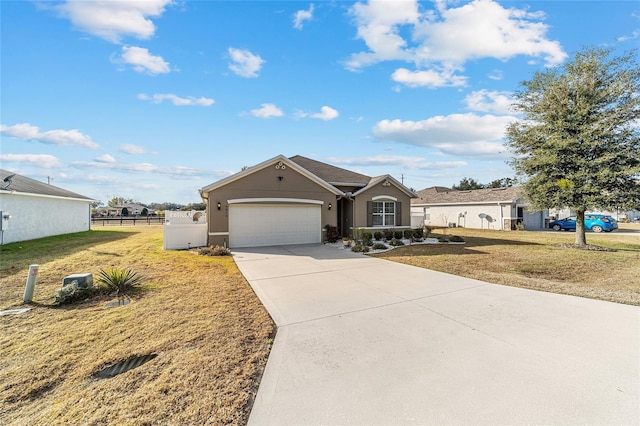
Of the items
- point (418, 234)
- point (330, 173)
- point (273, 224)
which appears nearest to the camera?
point (273, 224)

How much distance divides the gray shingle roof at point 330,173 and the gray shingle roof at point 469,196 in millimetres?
10198

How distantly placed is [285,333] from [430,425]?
2.42 m

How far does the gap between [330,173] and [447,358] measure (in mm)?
16219

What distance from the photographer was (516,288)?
669cm

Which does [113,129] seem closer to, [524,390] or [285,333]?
[285,333]

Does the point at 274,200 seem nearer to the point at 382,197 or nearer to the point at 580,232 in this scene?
the point at 382,197

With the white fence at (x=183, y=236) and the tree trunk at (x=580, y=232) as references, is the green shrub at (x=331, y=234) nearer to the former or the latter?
the white fence at (x=183, y=236)

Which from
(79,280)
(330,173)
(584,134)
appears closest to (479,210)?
(584,134)

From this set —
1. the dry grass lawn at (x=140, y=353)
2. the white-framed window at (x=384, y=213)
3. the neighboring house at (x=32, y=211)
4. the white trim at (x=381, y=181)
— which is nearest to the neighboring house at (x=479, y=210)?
the white trim at (x=381, y=181)

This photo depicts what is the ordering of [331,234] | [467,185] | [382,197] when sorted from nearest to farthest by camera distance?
[331,234], [382,197], [467,185]

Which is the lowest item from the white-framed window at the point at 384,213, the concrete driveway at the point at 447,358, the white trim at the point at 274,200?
the concrete driveway at the point at 447,358

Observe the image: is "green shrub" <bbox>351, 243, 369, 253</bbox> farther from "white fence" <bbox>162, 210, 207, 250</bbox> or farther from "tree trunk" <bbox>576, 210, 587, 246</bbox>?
"tree trunk" <bbox>576, 210, 587, 246</bbox>

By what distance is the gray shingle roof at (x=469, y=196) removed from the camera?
26.0 metres

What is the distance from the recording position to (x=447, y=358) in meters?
3.52
